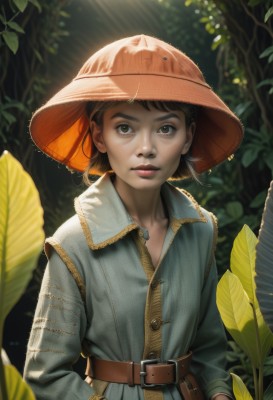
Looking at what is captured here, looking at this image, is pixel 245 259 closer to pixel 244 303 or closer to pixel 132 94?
pixel 244 303

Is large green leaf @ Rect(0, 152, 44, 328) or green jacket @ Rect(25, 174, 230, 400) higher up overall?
large green leaf @ Rect(0, 152, 44, 328)

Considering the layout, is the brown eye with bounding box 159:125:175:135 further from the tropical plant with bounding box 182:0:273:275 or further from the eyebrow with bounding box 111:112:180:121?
the tropical plant with bounding box 182:0:273:275

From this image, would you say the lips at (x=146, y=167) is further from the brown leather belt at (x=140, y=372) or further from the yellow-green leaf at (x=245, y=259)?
the brown leather belt at (x=140, y=372)

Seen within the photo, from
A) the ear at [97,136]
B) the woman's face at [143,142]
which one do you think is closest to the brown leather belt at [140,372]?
the woman's face at [143,142]

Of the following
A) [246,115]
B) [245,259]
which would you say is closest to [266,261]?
[245,259]

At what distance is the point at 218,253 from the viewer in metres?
3.59

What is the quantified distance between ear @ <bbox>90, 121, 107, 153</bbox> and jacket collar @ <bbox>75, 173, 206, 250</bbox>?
78mm

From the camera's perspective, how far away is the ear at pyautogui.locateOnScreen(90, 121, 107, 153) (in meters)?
1.82

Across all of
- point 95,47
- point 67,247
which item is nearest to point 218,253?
point 67,247

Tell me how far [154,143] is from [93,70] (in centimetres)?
23

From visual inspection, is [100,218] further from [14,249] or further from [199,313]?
[14,249]

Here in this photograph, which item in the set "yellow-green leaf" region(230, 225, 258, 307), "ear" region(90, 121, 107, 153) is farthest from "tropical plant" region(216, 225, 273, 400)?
"ear" region(90, 121, 107, 153)

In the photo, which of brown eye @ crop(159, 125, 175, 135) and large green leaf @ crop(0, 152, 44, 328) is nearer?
large green leaf @ crop(0, 152, 44, 328)

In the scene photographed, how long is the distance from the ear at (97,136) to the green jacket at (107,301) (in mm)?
88
